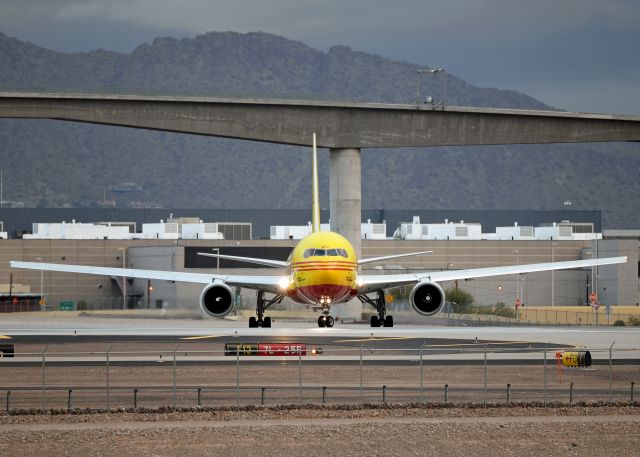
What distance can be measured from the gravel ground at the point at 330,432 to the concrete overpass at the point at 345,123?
55.5m

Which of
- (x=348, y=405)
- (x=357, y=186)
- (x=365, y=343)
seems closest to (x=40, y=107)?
(x=357, y=186)

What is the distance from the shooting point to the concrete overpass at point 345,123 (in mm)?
90500

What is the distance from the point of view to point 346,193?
309 feet

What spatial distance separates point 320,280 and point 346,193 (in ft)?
97.3

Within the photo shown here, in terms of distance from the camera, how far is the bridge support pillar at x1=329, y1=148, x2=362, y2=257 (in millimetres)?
93875

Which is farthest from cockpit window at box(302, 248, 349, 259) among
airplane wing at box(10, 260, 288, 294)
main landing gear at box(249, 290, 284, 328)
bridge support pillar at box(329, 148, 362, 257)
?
bridge support pillar at box(329, 148, 362, 257)

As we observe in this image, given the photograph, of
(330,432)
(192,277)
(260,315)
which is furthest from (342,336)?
(330,432)

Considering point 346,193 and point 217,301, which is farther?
point 346,193

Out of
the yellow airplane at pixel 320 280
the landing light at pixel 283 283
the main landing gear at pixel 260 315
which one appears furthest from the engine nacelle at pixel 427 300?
the main landing gear at pixel 260 315

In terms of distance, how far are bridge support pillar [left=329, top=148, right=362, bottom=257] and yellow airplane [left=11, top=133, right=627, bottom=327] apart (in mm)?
16698

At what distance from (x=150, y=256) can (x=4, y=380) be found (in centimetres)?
9463

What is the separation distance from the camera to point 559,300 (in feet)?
462

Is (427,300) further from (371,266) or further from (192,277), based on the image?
(371,266)

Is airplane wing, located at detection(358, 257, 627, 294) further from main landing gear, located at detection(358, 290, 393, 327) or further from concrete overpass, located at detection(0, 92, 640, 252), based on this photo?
concrete overpass, located at detection(0, 92, 640, 252)
